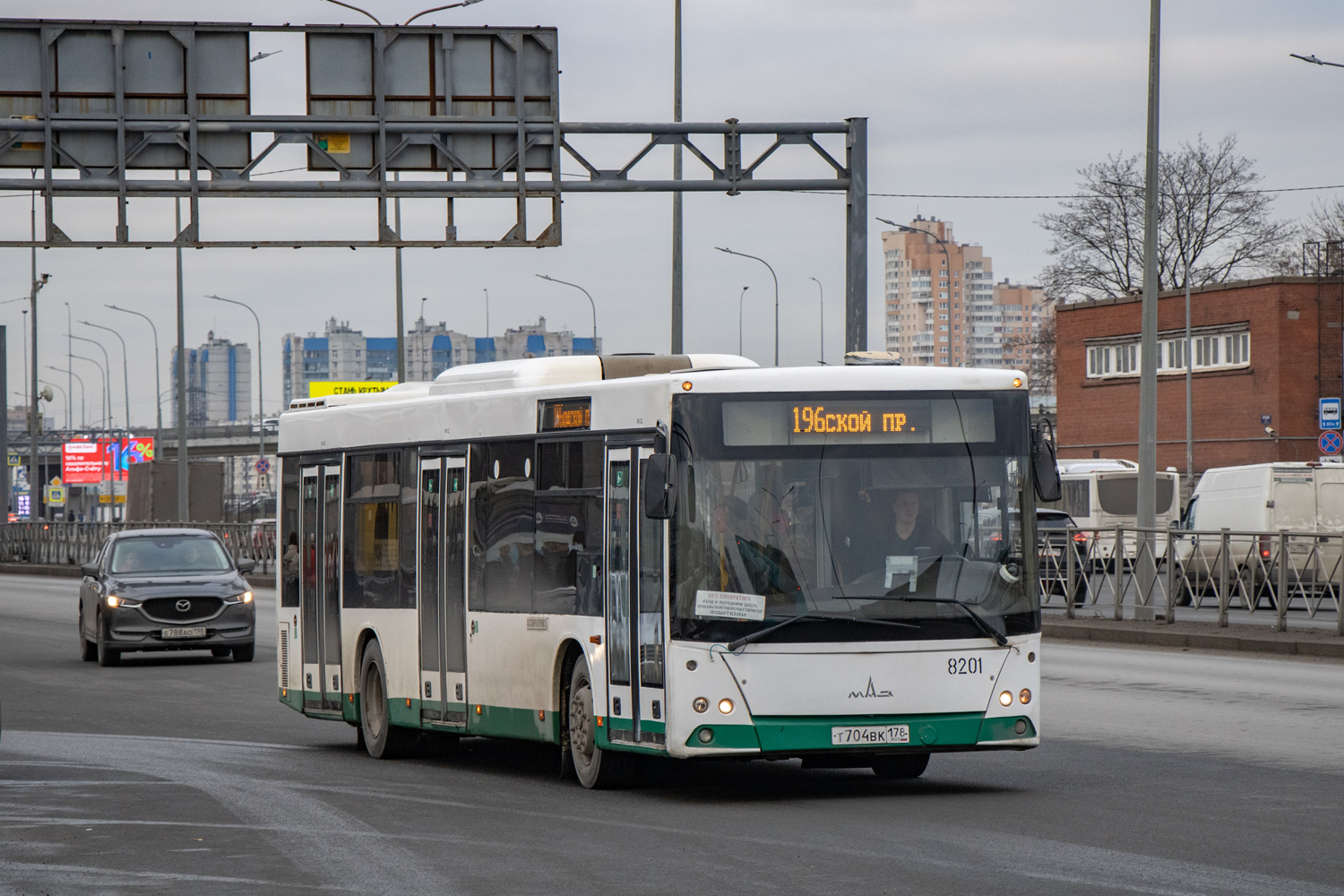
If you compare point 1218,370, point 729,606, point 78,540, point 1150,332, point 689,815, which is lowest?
point 78,540

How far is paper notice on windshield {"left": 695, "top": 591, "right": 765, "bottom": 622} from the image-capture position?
1068 cm

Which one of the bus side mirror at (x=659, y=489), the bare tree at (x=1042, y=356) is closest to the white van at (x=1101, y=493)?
the bare tree at (x=1042, y=356)

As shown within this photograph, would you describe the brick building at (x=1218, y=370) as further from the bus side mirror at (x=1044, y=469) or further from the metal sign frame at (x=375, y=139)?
the bus side mirror at (x=1044, y=469)

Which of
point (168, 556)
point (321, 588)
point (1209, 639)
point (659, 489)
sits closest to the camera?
point (659, 489)

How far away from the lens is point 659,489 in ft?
34.8

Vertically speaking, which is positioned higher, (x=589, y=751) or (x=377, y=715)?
(x=589, y=751)

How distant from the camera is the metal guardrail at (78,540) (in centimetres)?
4522

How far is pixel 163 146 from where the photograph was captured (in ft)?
77.7

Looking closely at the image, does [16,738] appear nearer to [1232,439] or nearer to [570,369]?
[570,369]

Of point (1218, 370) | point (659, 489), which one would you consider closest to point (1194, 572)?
point (659, 489)

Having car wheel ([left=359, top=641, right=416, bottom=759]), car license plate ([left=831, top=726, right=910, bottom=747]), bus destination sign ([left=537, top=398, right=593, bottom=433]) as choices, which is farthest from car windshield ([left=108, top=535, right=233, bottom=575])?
car license plate ([left=831, top=726, right=910, bottom=747])

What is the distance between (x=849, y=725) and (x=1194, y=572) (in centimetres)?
1486

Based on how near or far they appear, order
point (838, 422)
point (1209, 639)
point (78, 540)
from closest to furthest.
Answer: point (838, 422) → point (1209, 639) → point (78, 540)

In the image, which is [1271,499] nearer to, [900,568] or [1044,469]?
[1044,469]
